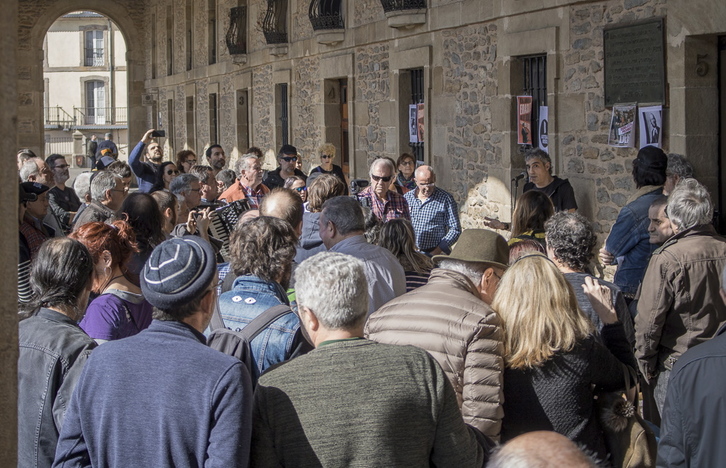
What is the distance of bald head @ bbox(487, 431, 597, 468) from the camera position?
68.3 inches

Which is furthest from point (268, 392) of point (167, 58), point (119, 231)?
point (167, 58)

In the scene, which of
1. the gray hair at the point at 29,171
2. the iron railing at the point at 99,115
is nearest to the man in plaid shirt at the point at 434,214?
the gray hair at the point at 29,171

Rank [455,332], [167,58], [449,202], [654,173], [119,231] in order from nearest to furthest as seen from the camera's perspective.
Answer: [455,332], [119,231], [654,173], [449,202], [167,58]

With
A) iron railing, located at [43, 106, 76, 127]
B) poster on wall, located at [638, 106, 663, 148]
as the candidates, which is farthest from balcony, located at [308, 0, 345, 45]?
iron railing, located at [43, 106, 76, 127]

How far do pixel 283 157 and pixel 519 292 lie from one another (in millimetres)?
6990

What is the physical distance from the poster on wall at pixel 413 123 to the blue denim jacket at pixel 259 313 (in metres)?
8.72

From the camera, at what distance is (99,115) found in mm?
53406

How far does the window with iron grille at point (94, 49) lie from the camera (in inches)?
2087

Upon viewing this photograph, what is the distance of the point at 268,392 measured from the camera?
99.5 inches

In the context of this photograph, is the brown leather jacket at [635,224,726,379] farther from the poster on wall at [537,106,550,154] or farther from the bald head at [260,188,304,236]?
the poster on wall at [537,106,550,154]

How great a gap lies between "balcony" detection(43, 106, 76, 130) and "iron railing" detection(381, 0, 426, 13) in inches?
1632

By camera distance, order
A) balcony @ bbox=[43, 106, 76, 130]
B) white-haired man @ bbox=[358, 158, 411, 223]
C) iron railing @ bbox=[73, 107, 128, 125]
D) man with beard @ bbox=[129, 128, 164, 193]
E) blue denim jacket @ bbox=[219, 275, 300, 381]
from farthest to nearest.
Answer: iron railing @ bbox=[73, 107, 128, 125] < balcony @ bbox=[43, 106, 76, 130] < man with beard @ bbox=[129, 128, 164, 193] < white-haired man @ bbox=[358, 158, 411, 223] < blue denim jacket @ bbox=[219, 275, 300, 381]

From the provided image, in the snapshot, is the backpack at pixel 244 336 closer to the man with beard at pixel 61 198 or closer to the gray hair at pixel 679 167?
the gray hair at pixel 679 167

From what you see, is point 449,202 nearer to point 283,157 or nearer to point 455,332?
point 283,157
